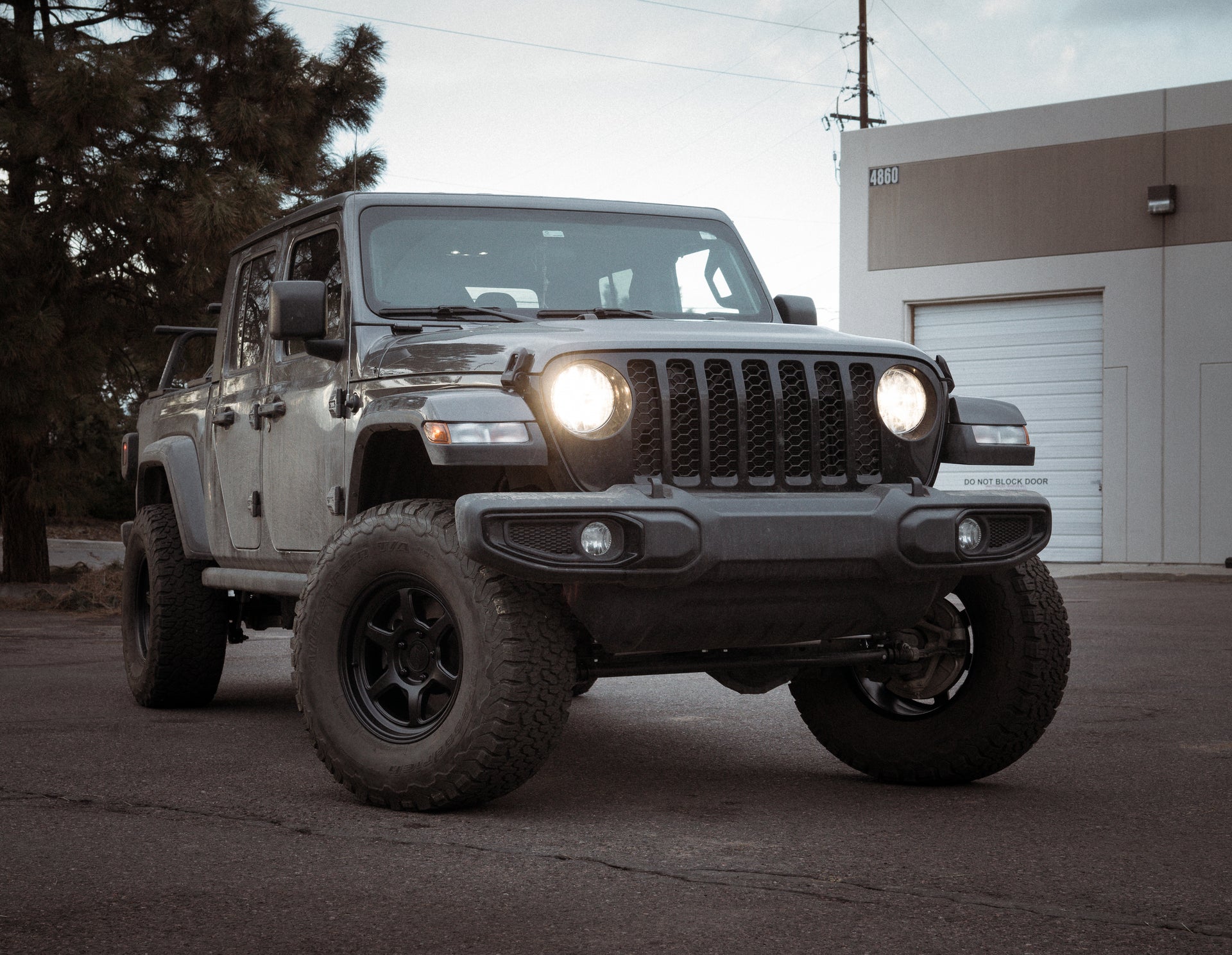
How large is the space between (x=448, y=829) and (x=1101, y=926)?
1901 millimetres

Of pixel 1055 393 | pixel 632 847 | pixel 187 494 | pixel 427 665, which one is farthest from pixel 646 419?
pixel 1055 393

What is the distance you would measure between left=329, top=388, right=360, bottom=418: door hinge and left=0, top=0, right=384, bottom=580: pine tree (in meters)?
8.52

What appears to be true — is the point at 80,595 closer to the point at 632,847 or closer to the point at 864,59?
the point at 632,847

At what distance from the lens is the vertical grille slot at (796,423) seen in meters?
4.88

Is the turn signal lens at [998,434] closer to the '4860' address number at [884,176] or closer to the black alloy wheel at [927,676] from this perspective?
the black alloy wheel at [927,676]

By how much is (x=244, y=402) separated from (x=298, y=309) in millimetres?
1349

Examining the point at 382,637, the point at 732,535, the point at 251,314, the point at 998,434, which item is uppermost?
the point at 251,314

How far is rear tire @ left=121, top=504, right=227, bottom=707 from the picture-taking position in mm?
7246

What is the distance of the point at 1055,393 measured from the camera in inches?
873

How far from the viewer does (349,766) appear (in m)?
4.87

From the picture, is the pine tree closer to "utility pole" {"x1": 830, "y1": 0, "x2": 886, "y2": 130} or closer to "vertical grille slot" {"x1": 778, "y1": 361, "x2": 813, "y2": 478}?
"vertical grille slot" {"x1": 778, "y1": 361, "x2": 813, "y2": 478}

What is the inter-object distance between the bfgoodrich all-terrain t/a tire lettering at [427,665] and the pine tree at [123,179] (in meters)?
9.43

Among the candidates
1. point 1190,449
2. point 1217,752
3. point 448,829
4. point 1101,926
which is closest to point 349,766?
point 448,829

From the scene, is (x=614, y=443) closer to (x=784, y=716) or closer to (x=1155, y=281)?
(x=784, y=716)
